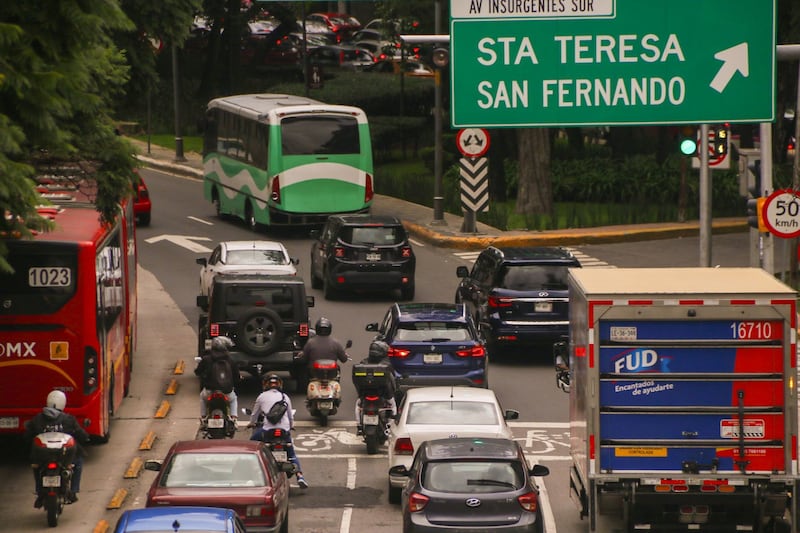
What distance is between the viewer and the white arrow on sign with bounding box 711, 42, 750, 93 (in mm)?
18234

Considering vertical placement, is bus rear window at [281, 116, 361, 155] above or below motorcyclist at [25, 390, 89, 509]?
above

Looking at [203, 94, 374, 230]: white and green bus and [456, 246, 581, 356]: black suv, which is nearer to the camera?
[456, 246, 581, 356]: black suv

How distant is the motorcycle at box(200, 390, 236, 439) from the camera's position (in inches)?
811

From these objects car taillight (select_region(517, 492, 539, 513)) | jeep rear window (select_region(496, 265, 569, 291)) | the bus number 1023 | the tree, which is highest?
the tree

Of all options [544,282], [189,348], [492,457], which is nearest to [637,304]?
[492,457]

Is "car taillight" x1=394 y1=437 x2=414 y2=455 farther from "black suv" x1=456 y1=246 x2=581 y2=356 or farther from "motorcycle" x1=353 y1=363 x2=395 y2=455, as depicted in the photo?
"black suv" x1=456 y1=246 x2=581 y2=356

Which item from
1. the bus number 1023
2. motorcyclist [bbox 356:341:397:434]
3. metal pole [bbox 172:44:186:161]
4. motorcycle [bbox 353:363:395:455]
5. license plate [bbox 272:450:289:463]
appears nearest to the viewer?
the bus number 1023

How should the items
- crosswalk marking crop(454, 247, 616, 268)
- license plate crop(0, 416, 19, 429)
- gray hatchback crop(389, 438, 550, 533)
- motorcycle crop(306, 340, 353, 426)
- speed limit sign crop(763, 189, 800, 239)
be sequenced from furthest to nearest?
crosswalk marking crop(454, 247, 616, 268), motorcycle crop(306, 340, 353, 426), speed limit sign crop(763, 189, 800, 239), license plate crop(0, 416, 19, 429), gray hatchback crop(389, 438, 550, 533)

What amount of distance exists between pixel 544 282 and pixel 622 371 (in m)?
10.9

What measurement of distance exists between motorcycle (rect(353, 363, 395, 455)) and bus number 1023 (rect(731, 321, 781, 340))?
21.7 feet

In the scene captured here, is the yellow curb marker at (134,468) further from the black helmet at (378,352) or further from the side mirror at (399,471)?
the side mirror at (399,471)

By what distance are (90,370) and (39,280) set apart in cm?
130

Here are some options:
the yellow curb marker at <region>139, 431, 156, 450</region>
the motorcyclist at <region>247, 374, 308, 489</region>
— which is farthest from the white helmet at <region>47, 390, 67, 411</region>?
the yellow curb marker at <region>139, 431, 156, 450</region>

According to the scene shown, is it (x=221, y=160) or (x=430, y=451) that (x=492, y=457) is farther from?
(x=221, y=160)
